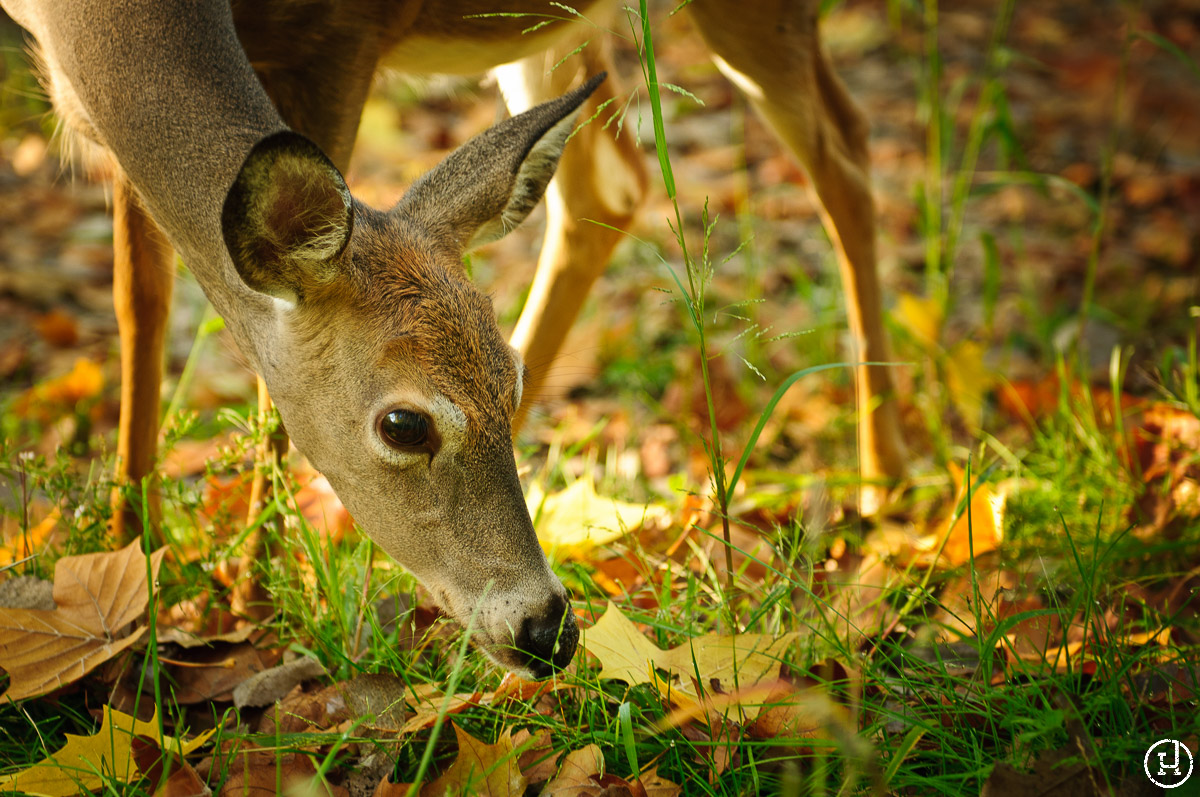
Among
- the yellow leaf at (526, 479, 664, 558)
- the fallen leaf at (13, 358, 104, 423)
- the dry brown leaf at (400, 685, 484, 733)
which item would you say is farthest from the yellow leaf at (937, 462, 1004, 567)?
the fallen leaf at (13, 358, 104, 423)

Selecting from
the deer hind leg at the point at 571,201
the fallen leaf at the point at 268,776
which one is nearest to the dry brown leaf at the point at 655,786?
the fallen leaf at the point at 268,776

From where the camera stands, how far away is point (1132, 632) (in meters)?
2.22

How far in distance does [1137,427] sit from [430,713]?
2.32 m

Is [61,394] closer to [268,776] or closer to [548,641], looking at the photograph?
[268,776]

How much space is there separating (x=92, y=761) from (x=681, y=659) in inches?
42.6

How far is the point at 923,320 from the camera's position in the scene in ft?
12.5

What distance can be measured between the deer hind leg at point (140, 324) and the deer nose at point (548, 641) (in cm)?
139

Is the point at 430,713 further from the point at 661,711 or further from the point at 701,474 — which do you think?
the point at 701,474

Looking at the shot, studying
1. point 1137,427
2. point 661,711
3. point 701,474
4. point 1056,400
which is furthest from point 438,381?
point 1056,400

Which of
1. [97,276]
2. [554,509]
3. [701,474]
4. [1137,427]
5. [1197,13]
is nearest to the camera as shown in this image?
[554,509]

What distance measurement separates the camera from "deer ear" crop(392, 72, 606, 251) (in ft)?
7.04

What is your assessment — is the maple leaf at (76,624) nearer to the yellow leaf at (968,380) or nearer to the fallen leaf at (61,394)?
the fallen leaf at (61,394)

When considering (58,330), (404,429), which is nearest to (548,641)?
(404,429)

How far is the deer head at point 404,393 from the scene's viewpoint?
1888mm
